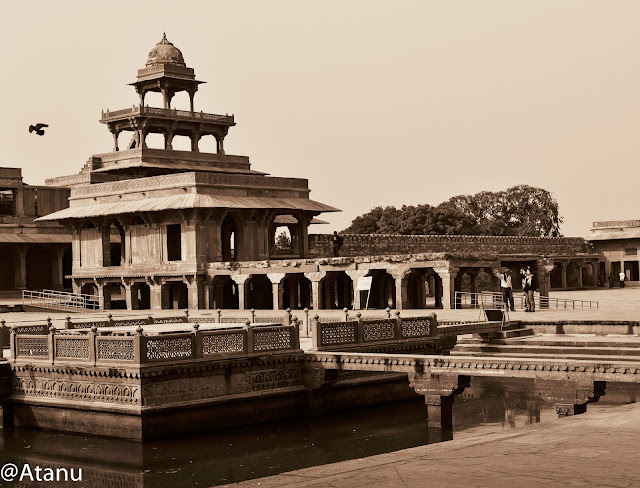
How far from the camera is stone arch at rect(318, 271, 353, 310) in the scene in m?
46.5

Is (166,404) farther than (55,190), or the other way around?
(55,190)

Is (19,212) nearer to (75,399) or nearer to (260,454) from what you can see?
(75,399)

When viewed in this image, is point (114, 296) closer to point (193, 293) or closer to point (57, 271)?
point (57, 271)

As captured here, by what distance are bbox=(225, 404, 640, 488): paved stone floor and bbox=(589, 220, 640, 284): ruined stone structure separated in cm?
6040

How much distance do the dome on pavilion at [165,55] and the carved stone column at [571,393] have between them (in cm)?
4480

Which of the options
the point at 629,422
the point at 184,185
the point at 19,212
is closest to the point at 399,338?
the point at 629,422

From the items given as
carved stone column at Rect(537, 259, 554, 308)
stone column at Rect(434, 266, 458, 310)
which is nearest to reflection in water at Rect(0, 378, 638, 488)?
stone column at Rect(434, 266, 458, 310)

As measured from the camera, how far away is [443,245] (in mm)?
65062

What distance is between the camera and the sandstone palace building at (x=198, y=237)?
44.2m

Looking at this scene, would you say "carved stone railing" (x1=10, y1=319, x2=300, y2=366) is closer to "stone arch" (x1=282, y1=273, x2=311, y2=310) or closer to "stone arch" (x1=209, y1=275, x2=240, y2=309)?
"stone arch" (x1=209, y1=275, x2=240, y2=309)

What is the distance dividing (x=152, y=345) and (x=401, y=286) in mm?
22205

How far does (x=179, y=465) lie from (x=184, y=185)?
30615 mm

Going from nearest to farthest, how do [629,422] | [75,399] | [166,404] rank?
[629,422]
[166,404]
[75,399]

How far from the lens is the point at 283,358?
72.4 ft
